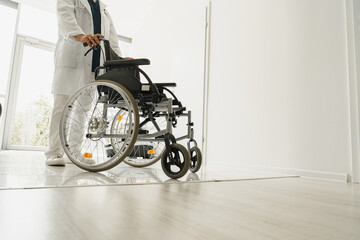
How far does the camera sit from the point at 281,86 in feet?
7.12

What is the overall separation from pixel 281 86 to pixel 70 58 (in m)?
1.78

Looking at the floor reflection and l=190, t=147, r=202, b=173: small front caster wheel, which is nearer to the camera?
the floor reflection

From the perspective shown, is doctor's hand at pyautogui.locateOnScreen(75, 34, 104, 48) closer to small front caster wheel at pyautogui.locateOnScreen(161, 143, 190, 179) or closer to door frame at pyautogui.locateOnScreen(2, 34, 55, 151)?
small front caster wheel at pyautogui.locateOnScreen(161, 143, 190, 179)

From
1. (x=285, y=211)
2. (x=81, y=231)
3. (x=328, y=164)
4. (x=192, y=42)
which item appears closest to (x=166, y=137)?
(x=285, y=211)

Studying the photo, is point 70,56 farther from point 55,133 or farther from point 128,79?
point 128,79

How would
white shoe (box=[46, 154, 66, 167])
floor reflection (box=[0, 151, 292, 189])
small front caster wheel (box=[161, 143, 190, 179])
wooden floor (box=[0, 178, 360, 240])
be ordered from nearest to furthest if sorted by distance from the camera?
wooden floor (box=[0, 178, 360, 240]), floor reflection (box=[0, 151, 292, 189]), small front caster wheel (box=[161, 143, 190, 179]), white shoe (box=[46, 154, 66, 167])

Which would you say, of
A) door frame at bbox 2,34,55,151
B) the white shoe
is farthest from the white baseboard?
door frame at bbox 2,34,55,151

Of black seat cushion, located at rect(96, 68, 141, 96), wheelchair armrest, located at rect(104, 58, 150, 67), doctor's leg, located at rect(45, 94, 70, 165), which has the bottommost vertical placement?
doctor's leg, located at rect(45, 94, 70, 165)

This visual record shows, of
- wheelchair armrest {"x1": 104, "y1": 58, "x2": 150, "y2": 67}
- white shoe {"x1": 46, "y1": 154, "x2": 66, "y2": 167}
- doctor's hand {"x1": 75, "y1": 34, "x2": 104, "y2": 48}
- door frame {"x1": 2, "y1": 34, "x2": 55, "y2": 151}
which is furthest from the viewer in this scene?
door frame {"x1": 2, "y1": 34, "x2": 55, "y2": 151}

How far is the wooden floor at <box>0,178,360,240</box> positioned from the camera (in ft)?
1.25

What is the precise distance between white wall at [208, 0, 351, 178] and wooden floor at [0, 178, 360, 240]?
1341 millimetres

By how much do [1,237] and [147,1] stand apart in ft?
16.1

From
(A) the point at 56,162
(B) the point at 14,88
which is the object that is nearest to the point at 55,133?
(A) the point at 56,162

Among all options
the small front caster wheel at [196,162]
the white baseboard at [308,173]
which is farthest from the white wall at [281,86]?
the small front caster wheel at [196,162]
